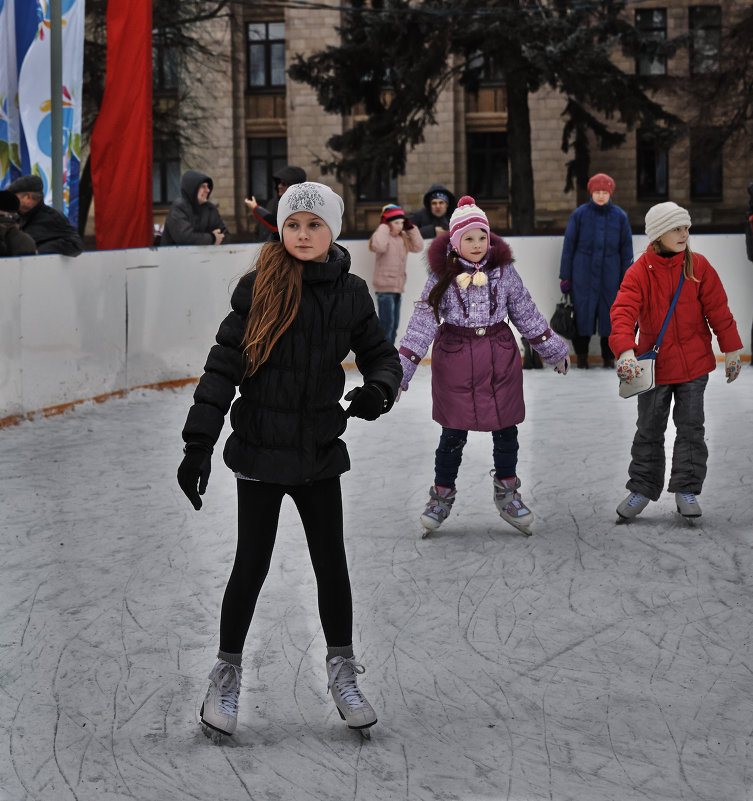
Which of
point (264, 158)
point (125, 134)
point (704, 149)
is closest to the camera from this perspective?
point (125, 134)

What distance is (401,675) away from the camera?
4035mm

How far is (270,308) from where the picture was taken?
3.47 metres

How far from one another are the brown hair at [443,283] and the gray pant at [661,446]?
3.40 feet

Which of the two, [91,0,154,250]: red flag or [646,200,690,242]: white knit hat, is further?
[91,0,154,250]: red flag

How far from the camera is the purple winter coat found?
5.57 m

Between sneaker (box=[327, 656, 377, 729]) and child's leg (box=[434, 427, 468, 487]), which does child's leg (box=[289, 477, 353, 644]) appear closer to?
sneaker (box=[327, 656, 377, 729])

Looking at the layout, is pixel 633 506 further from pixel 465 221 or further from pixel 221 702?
pixel 221 702

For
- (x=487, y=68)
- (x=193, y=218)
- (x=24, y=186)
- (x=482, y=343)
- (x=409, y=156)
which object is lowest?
(x=482, y=343)

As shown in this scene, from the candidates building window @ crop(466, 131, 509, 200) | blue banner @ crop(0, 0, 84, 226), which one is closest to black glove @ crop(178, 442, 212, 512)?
blue banner @ crop(0, 0, 84, 226)

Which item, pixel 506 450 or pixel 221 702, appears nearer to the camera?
pixel 221 702

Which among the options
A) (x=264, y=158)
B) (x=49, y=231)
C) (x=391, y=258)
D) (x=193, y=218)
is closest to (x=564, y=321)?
(x=391, y=258)

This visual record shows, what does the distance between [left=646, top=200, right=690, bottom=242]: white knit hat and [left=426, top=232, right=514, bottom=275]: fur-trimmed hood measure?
0.61 meters

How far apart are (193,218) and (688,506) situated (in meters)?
6.53

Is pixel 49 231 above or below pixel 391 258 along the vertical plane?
above
